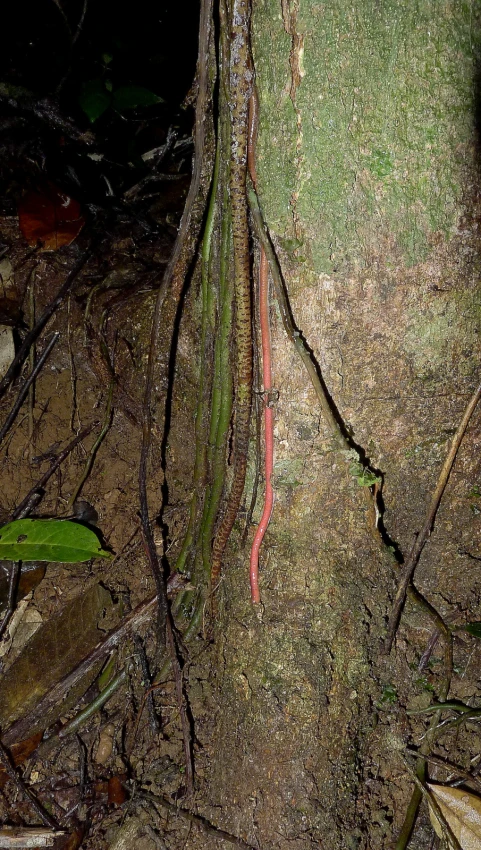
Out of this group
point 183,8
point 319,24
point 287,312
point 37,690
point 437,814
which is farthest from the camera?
point 183,8

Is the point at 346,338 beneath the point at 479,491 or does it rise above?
above

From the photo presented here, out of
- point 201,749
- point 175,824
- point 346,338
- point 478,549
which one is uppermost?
point 346,338

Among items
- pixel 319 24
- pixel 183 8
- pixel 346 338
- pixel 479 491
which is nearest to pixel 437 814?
pixel 479 491

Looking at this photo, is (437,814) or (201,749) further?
(201,749)

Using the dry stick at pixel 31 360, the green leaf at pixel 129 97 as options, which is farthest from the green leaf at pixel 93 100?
the dry stick at pixel 31 360

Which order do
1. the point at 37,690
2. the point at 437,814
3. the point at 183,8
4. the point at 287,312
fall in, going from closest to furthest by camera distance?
the point at 287,312, the point at 437,814, the point at 37,690, the point at 183,8

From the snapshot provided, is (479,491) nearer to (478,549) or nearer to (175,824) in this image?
(478,549)
